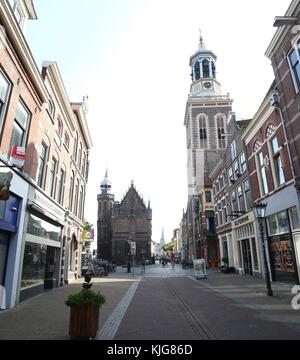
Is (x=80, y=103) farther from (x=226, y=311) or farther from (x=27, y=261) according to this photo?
(x=226, y=311)

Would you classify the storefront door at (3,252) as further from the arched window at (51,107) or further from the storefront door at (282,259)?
the storefront door at (282,259)

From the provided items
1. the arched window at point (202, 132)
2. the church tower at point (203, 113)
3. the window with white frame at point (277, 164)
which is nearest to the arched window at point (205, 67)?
the church tower at point (203, 113)

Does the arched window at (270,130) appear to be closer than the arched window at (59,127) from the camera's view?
No

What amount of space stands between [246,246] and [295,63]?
15774 millimetres

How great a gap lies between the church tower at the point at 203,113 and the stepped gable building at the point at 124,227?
1767 centimetres

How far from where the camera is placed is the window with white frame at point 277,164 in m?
17.2

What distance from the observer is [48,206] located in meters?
15.2

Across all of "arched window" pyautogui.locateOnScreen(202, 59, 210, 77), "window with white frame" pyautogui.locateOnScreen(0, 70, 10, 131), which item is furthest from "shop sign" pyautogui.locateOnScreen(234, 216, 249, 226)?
"arched window" pyautogui.locateOnScreen(202, 59, 210, 77)

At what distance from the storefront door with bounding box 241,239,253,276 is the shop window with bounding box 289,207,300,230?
859cm

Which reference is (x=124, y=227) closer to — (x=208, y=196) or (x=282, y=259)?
(x=208, y=196)

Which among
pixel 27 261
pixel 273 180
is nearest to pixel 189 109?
pixel 273 180

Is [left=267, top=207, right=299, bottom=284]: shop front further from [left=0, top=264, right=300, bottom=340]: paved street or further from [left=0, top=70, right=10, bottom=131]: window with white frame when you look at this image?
[left=0, top=70, right=10, bottom=131]: window with white frame

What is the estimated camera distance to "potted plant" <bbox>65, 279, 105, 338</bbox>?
5.96 m

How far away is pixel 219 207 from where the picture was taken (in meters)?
33.4
